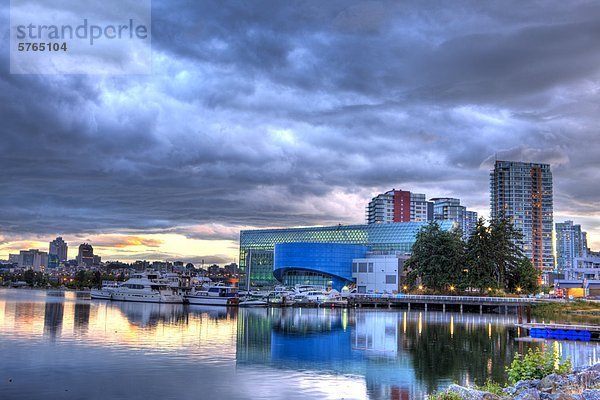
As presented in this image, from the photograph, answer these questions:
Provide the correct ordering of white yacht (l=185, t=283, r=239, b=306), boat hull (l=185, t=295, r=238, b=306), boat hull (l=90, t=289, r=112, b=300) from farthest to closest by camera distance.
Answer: boat hull (l=90, t=289, r=112, b=300), white yacht (l=185, t=283, r=239, b=306), boat hull (l=185, t=295, r=238, b=306)

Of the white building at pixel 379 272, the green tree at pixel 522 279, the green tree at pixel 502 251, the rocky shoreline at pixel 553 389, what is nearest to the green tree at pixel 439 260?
the green tree at pixel 502 251

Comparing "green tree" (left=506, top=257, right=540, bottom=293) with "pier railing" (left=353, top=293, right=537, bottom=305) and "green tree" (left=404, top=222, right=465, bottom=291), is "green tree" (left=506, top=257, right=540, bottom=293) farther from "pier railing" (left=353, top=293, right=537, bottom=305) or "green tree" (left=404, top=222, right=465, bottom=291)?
"pier railing" (left=353, top=293, right=537, bottom=305)

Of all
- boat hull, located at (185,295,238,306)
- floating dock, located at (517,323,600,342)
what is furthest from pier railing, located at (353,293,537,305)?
floating dock, located at (517,323,600,342)

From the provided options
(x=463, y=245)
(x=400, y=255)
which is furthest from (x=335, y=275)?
(x=463, y=245)

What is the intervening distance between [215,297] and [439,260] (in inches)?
1892

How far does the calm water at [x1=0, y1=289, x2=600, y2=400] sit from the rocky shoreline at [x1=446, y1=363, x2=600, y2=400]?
8.21 metres

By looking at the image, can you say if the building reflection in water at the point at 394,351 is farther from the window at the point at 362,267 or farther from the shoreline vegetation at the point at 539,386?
the window at the point at 362,267

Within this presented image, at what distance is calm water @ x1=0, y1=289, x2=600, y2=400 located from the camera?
33.4m

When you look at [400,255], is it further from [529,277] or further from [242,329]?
[242,329]

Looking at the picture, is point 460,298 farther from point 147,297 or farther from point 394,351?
point 394,351

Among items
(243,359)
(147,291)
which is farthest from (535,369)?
(147,291)

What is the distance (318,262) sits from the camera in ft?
593

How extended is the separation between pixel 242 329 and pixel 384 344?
19.1 metres

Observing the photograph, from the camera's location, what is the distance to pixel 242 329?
69.1m
